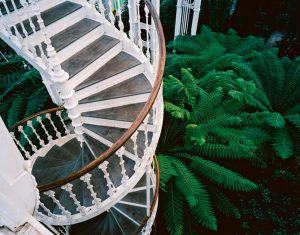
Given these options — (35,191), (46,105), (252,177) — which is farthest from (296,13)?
(35,191)

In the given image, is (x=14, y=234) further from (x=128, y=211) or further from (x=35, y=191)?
(x=128, y=211)

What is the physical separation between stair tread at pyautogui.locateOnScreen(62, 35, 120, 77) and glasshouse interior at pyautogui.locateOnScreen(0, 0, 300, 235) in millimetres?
26

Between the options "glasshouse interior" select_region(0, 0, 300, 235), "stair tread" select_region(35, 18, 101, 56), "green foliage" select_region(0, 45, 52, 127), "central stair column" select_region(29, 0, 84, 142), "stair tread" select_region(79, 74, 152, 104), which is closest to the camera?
"central stair column" select_region(29, 0, 84, 142)

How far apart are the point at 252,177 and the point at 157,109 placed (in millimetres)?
2361

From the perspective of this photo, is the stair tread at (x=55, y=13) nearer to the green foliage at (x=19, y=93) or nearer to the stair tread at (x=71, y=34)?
the stair tread at (x=71, y=34)

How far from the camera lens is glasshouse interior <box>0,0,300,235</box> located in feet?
11.0

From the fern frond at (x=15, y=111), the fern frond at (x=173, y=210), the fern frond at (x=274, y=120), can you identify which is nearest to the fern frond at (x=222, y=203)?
the fern frond at (x=173, y=210)

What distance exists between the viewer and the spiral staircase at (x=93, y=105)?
315cm

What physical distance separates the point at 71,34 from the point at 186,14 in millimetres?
2919

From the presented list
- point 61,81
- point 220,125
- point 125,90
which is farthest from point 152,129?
point 61,81

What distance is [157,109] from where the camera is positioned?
324cm

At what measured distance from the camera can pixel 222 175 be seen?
3555 millimetres

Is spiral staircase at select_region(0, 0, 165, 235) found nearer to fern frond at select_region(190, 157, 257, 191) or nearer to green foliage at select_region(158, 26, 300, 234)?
green foliage at select_region(158, 26, 300, 234)

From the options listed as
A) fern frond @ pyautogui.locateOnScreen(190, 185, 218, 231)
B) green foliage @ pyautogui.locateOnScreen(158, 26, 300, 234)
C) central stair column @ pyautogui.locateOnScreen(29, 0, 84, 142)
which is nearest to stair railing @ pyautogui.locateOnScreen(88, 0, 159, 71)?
green foliage @ pyautogui.locateOnScreen(158, 26, 300, 234)
